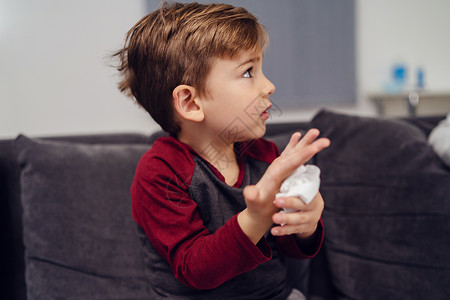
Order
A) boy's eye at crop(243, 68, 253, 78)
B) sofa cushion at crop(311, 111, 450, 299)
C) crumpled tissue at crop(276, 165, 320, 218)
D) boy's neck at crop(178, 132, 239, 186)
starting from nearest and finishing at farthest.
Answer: crumpled tissue at crop(276, 165, 320, 218) → boy's eye at crop(243, 68, 253, 78) → boy's neck at crop(178, 132, 239, 186) → sofa cushion at crop(311, 111, 450, 299)

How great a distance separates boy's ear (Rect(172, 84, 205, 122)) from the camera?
1.59 feet

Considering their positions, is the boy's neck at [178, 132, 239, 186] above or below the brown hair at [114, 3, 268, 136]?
below

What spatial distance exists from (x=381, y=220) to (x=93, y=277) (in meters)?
0.77

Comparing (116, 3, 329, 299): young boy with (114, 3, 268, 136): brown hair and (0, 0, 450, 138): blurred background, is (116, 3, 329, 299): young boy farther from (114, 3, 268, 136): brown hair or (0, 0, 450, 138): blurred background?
(0, 0, 450, 138): blurred background

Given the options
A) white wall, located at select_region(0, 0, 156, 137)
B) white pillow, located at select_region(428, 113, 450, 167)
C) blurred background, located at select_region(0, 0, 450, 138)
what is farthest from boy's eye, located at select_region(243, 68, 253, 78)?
white wall, located at select_region(0, 0, 156, 137)

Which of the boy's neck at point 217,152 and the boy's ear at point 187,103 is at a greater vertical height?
the boy's ear at point 187,103

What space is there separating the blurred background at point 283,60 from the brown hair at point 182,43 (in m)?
0.83

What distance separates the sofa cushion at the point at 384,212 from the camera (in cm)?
81

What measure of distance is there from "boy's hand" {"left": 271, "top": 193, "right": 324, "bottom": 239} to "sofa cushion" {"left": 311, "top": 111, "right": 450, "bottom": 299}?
1.69 ft

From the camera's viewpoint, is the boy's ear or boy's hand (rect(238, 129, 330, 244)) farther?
the boy's ear

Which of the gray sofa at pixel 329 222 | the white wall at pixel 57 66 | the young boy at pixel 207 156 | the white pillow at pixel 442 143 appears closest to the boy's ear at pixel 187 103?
the young boy at pixel 207 156

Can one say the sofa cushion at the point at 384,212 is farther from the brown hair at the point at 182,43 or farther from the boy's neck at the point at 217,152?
the brown hair at the point at 182,43

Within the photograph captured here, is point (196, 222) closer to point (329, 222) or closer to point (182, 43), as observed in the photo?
point (182, 43)

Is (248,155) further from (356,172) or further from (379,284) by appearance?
(379,284)
